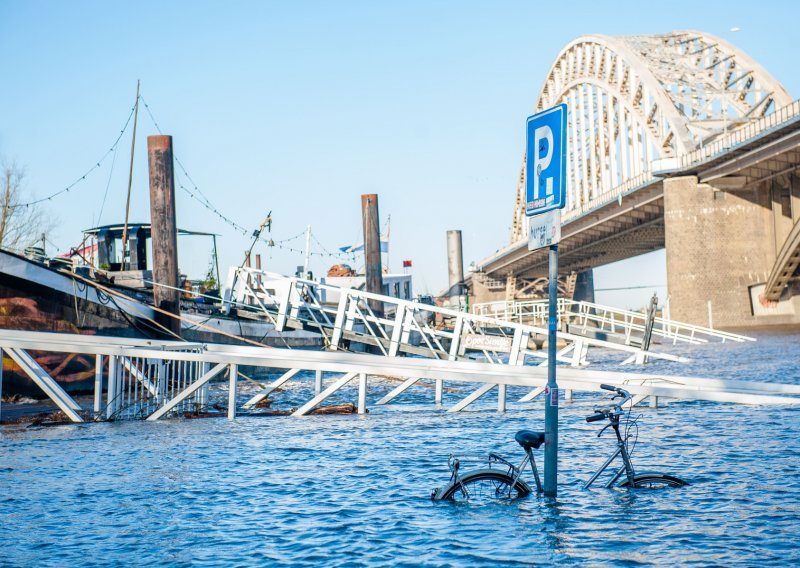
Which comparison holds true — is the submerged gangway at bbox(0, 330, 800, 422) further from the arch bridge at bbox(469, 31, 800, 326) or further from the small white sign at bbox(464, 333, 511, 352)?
the arch bridge at bbox(469, 31, 800, 326)

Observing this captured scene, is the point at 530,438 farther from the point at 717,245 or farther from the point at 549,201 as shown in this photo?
the point at 717,245

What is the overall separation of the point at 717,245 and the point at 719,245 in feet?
0.56

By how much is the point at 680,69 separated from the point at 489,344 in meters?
63.8

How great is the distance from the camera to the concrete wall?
67.4 meters

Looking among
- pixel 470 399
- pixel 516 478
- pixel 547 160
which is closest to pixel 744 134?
pixel 470 399

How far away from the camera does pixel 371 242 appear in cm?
4112

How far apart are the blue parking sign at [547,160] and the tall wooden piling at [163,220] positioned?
18835mm

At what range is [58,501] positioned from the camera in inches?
421

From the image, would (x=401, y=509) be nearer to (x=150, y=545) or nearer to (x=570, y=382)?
(x=150, y=545)

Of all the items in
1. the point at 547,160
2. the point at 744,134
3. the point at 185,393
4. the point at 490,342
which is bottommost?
the point at 185,393

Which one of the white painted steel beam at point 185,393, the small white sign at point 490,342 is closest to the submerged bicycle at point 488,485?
the white painted steel beam at point 185,393

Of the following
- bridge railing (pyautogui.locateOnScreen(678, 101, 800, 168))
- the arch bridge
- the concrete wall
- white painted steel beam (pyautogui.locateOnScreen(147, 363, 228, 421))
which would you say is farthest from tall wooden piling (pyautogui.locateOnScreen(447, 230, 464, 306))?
white painted steel beam (pyautogui.locateOnScreen(147, 363, 228, 421))

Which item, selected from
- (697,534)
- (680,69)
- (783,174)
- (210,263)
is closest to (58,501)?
(697,534)

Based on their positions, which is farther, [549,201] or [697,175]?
[697,175]
